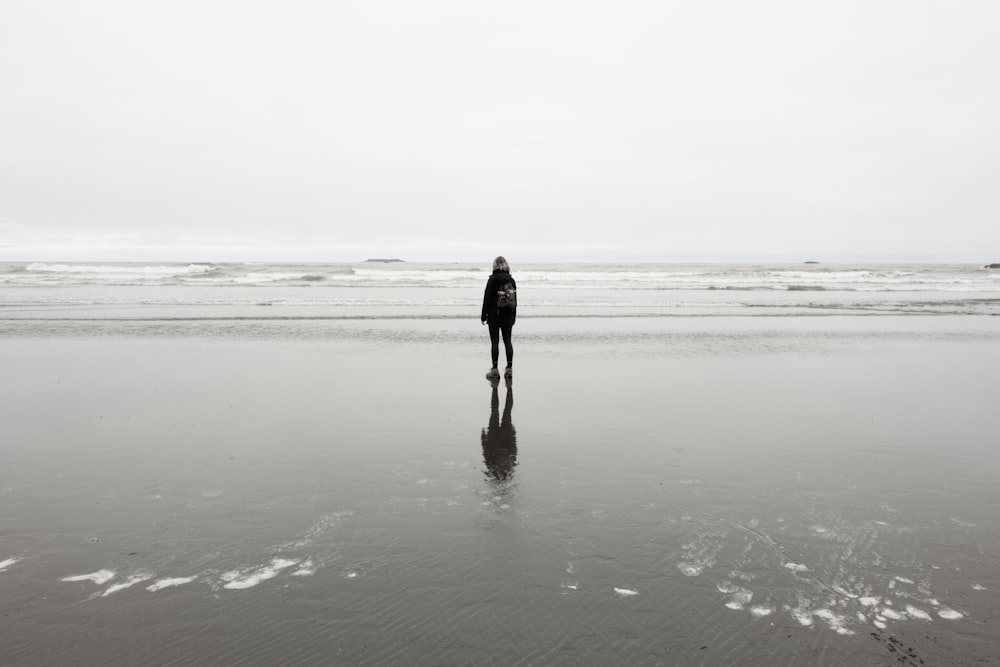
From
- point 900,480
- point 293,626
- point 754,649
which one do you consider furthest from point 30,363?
point 900,480

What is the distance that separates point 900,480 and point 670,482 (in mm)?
2215

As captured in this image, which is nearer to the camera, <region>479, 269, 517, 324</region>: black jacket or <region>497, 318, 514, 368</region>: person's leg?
<region>497, 318, 514, 368</region>: person's leg

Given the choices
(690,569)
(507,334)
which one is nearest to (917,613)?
(690,569)

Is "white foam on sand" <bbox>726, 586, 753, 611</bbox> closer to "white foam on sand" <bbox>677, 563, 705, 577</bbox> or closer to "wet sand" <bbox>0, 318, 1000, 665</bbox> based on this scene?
"wet sand" <bbox>0, 318, 1000, 665</bbox>

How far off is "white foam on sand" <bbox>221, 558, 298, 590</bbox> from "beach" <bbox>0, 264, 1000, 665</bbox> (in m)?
0.01

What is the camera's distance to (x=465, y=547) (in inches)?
165

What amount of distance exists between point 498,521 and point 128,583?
2.54 meters

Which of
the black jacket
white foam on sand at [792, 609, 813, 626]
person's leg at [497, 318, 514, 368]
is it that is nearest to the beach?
white foam on sand at [792, 609, 813, 626]

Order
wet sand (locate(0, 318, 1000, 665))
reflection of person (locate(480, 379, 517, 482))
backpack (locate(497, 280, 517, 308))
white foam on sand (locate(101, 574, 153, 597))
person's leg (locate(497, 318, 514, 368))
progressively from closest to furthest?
wet sand (locate(0, 318, 1000, 665)) < white foam on sand (locate(101, 574, 153, 597)) < reflection of person (locate(480, 379, 517, 482)) < person's leg (locate(497, 318, 514, 368)) < backpack (locate(497, 280, 517, 308))

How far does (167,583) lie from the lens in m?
3.70

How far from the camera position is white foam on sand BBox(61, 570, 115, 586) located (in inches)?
147

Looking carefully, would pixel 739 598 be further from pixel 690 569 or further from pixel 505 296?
pixel 505 296

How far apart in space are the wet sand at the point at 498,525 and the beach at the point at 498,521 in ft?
0.07

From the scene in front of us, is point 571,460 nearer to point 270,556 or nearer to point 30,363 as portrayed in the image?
point 270,556
